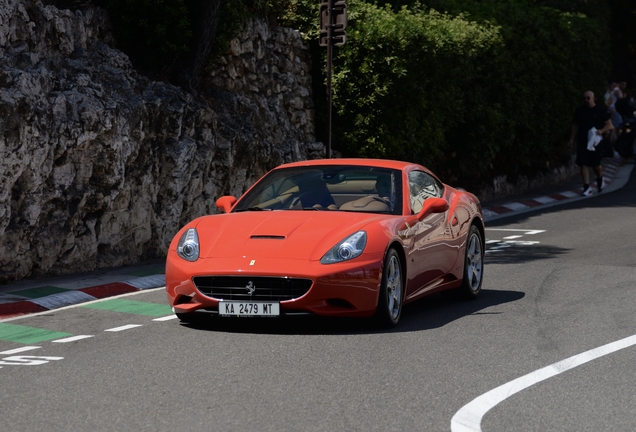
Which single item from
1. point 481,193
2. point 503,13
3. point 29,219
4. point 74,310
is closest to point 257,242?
point 74,310

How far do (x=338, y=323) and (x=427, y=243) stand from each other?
3.75 feet

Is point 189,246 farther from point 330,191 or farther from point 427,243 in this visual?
point 427,243

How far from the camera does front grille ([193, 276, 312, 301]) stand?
9102 mm

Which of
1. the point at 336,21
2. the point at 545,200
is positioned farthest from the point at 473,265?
the point at 545,200

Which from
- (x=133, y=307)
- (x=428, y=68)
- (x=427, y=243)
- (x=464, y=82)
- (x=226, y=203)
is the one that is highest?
(x=428, y=68)

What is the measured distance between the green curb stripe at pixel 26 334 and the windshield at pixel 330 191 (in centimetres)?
201

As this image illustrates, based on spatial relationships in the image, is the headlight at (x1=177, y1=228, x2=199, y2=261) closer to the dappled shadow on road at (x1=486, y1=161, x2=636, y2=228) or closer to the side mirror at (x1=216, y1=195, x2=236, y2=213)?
the side mirror at (x1=216, y1=195, x2=236, y2=213)

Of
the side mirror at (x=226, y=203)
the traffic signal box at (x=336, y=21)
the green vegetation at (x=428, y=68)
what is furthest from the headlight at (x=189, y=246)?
the traffic signal box at (x=336, y=21)

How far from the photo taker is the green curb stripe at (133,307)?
35.6 feet

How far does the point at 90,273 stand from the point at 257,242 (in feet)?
14.6

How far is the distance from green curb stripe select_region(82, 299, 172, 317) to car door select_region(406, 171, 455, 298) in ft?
7.71

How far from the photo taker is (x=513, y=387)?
24.0 feet

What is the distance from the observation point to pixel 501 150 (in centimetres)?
2466

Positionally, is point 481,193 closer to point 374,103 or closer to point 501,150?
point 501,150
